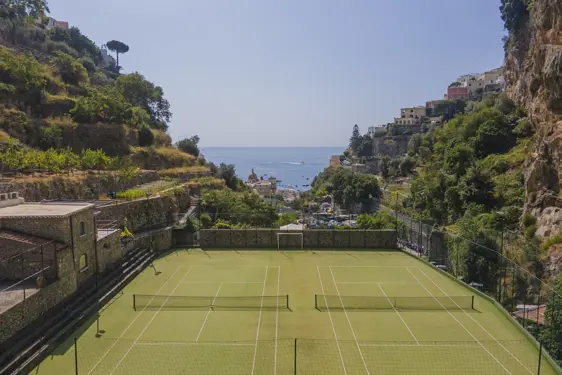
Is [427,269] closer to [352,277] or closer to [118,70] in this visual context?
[352,277]

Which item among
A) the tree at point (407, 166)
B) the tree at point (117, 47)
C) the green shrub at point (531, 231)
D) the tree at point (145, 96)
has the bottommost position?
the green shrub at point (531, 231)

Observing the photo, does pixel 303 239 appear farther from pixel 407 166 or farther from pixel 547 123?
pixel 407 166

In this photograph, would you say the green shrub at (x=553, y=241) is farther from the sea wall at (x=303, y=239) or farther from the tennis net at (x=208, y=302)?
the tennis net at (x=208, y=302)

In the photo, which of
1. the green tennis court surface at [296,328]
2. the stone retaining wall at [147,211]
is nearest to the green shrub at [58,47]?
the stone retaining wall at [147,211]

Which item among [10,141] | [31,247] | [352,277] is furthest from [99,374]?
[10,141]

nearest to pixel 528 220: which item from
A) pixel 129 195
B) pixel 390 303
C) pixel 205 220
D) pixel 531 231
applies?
pixel 531 231

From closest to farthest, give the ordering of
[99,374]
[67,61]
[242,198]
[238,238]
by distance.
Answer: [99,374], [238,238], [242,198], [67,61]

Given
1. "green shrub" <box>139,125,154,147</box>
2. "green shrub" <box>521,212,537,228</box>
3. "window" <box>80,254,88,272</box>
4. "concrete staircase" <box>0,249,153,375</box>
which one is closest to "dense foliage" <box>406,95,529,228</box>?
"green shrub" <box>521,212,537,228</box>

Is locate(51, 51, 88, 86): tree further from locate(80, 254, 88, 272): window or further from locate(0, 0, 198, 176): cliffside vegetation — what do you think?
locate(80, 254, 88, 272): window
